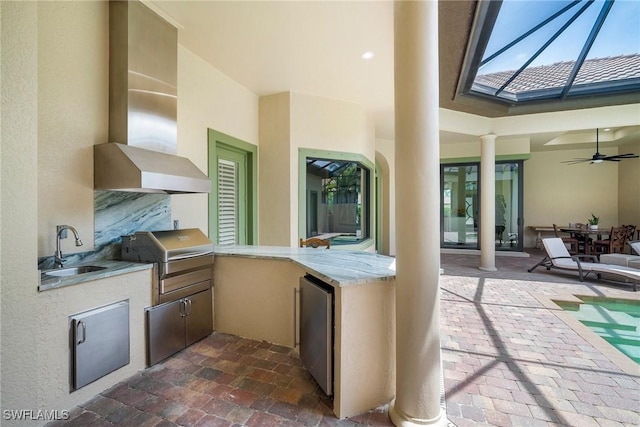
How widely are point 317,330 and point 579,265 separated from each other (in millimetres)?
5860

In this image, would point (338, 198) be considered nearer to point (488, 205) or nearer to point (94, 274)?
point (488, 205)

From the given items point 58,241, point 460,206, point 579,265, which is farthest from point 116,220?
point 460,206

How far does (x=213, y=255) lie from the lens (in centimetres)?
298

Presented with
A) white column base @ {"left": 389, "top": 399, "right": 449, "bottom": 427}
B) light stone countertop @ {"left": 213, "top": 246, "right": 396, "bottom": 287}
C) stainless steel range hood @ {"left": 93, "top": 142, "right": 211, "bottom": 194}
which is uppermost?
stainless steel range hood @ {"left": 93, "top": 142, "right": 211, "bottom": 194}

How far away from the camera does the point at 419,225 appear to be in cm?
174

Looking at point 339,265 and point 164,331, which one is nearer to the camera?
point 339,265

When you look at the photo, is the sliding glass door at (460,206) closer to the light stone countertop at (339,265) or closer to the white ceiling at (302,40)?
the white ceiling at (302,40)

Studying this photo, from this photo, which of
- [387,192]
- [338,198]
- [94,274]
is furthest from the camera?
[387,192]

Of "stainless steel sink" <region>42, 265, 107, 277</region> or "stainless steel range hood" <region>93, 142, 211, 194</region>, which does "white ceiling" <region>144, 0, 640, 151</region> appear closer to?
"stainless steel range hood" <region>93, 142, 211, 194</region>

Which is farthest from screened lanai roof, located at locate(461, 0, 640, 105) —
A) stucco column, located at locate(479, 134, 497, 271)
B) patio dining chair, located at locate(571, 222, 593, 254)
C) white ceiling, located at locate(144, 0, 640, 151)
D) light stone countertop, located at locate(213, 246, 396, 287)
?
patio dining chair, located at locate(571, 222, 593, 254)

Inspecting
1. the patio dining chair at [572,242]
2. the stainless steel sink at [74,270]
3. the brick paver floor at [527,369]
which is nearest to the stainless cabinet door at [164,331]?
the stainless steel sink at [74,270]

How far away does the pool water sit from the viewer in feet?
9.45

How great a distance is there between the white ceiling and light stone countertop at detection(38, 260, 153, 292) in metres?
2.42

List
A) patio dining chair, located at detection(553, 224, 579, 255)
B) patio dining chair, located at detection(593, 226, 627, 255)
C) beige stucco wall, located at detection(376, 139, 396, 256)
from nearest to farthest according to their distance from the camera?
patio dining chair, located at detection(593, 226, 627, 255) → patio dining chair, located at detection(553, 224, 579, 255) → beige stucco wall, located at detection(376, 139, 396, 256)
